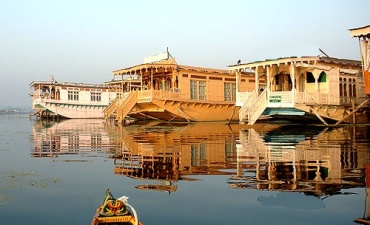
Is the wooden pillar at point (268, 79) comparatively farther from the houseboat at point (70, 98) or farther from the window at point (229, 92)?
the houseboat at point (70, 98)

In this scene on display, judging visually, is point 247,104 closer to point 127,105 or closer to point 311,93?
point 311,93

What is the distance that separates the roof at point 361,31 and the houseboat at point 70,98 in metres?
40.6

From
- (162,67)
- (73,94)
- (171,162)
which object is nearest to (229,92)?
(162,67)

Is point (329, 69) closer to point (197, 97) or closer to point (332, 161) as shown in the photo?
point (197, 97)

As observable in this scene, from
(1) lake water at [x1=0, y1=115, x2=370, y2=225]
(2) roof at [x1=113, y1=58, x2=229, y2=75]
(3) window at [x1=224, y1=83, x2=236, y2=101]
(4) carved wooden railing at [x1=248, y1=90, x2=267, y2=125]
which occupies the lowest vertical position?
(1) lake water at [x1=0, y1=115, x2=370, y2=225]

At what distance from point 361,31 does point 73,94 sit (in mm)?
41472

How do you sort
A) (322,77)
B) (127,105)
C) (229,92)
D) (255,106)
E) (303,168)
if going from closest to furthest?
1. (303,168)
2. (255,106)
3. (322,77)
4. (127,105)
5. (229,92)

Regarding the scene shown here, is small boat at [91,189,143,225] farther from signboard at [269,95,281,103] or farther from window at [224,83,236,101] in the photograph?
window at [224,83,236,101]

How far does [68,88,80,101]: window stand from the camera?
5384 cm

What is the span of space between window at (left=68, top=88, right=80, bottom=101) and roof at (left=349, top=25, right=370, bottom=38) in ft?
134

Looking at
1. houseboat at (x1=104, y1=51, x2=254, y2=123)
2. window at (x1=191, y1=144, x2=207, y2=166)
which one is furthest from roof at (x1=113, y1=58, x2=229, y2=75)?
window at (x1=191, y1=144, x2=207, y2=166)

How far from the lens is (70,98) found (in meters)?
53.8

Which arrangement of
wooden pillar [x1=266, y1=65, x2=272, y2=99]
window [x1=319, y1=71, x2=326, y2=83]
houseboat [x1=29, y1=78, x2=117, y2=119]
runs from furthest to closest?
houseboat [x1=29, y1=78, x2=117, y2=119]
window [x1=319, y1=71, x2=326, y2=83]
wooden pillar [x1=266, y1=65, x2=272, y2=99]

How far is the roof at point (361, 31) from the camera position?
2183cm
